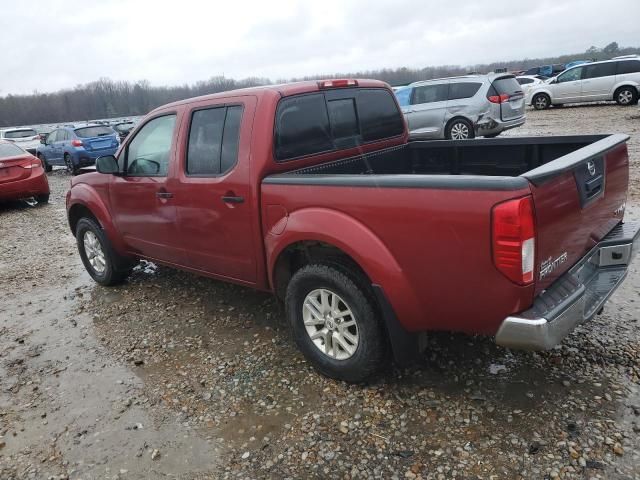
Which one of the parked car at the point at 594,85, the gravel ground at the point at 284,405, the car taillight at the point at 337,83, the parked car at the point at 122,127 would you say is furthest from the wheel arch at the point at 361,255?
the parked car at the point at 594,85

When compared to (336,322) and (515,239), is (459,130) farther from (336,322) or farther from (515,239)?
(515,239)

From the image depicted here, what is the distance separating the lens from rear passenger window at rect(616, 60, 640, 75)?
18.5 m

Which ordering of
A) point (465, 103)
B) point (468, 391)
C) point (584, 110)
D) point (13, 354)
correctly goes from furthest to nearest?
point (584, 110), point (465, 103), point (13, 354), point (468, 391)

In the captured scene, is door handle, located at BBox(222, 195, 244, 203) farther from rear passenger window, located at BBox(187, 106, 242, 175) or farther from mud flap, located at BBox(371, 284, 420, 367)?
mud flap, located at BBox(371, 284, 420, 367)

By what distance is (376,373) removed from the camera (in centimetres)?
320

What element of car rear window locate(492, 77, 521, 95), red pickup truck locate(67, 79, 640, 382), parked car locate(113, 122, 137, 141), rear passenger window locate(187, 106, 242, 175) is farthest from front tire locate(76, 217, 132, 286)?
parked car locate(113, 122, 137, 141)

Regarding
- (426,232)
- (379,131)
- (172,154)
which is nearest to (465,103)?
(379,131)

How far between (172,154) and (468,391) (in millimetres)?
2855

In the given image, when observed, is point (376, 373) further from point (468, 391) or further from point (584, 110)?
point (584, 110)

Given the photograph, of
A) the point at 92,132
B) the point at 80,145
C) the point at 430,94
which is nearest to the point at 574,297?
the point at 430,94

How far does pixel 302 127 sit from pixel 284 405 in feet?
6.29

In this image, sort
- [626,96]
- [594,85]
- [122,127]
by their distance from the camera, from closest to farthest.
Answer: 1. [626,96]
2. [594,85]
3. [122,127]

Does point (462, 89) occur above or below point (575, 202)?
above

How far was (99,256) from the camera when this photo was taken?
18.3ft
